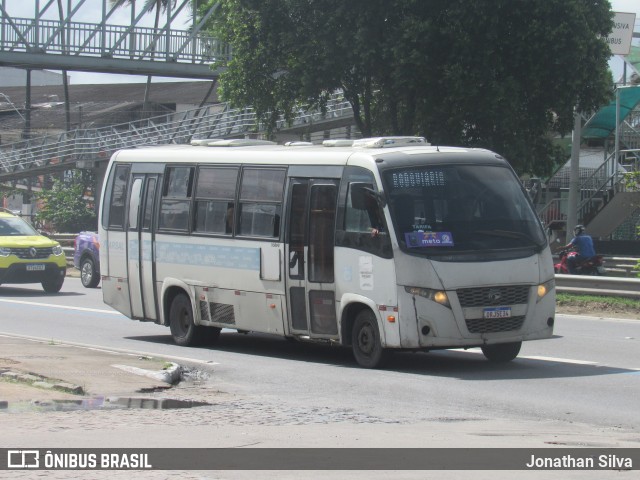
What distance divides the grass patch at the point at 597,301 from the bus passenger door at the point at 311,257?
30.7 ft

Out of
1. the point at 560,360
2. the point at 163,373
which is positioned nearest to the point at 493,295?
the point at 560,360

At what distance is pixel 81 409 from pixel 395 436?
3170mm

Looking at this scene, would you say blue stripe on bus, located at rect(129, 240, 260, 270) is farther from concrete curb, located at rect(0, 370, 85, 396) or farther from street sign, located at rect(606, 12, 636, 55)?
street sign, located at rect(606, 12, 636, 55)

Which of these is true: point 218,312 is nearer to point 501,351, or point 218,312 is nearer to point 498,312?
point 501,351

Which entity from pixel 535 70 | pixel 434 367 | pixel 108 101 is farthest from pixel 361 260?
pixel 108 101

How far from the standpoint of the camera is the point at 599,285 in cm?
2355

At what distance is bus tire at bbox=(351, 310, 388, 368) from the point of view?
1469 centimetres

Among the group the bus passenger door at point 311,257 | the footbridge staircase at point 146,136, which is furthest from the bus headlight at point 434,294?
the footbridge staircase at point 146,136

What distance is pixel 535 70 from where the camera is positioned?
29.6 meters

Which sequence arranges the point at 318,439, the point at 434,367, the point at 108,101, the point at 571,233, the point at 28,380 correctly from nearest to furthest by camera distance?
the point at 318,439, the point at 28,380, the point at 434,367, the point at 571,233, the point at 108,101

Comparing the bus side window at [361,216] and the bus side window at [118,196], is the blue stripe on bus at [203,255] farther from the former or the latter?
the bus side window at [361,216]

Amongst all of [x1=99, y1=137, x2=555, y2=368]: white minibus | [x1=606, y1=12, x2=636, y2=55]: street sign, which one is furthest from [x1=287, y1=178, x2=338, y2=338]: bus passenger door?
[x1=606, y1=12, x2=636, y2=55]: street sign

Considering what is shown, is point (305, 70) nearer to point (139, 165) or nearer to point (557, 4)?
point (557, 4)

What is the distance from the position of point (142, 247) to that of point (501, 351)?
246 inches
